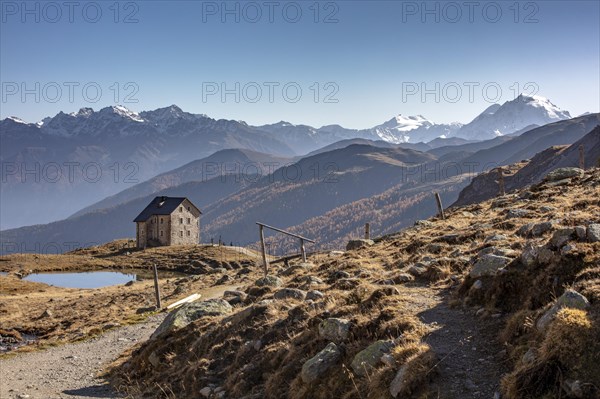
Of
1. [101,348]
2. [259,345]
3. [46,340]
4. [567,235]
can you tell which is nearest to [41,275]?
[46,340]

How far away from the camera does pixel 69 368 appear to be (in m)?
22.8

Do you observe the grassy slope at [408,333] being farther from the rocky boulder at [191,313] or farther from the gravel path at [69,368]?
the gravel path at [69,368]

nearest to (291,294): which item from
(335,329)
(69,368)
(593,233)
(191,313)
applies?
(191,313)

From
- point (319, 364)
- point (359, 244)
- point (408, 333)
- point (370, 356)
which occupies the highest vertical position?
point (408, 333)

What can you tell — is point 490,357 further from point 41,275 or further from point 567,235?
point 41,275

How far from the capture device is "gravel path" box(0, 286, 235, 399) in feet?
62.5

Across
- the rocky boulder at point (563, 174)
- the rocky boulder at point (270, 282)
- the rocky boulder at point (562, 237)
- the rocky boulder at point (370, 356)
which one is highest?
the rocky boulder at point (563, 174)

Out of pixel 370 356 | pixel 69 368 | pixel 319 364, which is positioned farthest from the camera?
pixel 69 368

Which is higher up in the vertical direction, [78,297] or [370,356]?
[370,356]

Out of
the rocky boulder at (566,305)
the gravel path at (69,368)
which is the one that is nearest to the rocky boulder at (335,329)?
the rocky boulder at (566,305)

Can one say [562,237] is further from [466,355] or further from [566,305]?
[466,355]

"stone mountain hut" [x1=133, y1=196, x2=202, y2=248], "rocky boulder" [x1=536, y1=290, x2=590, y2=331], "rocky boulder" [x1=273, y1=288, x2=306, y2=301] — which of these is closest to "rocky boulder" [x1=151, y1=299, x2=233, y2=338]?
"rocky boulder" [x1=273, y1=288, x2=306, y2=301]

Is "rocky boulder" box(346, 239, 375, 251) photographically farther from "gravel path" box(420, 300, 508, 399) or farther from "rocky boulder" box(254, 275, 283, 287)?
"gravel path" box(420, 300, 508, 399)

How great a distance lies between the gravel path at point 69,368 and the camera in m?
19.1
